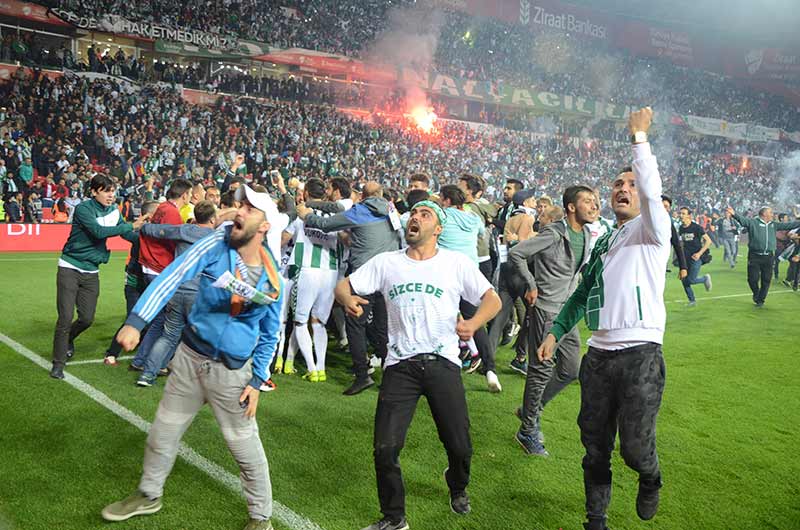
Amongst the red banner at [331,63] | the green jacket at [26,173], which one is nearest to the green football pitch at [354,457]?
the green jacket at [26,173]

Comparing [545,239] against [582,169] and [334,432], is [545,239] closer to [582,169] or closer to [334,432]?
[334,432]

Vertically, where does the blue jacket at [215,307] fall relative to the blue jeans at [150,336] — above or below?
above

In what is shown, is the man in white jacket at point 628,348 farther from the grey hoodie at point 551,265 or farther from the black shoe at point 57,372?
the black shoe at point 57,372

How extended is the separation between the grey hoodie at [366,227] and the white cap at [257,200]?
289 centimetres

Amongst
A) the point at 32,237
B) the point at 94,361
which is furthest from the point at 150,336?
the point at 32,237

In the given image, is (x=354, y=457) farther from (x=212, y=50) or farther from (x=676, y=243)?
(x=212, y=50)

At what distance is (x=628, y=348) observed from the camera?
11.7 ft

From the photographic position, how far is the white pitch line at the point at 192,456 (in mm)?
3998

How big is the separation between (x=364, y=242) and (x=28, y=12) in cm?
2733

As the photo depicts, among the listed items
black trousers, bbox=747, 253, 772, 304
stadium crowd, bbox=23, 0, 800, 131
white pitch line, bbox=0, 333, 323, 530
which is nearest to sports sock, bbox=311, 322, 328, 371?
white pitch line, bbox=0, 333, 323, 530

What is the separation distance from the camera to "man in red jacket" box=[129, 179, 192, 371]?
6820mm

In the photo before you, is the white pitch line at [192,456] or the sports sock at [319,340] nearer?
the white pitch line at [192,456]

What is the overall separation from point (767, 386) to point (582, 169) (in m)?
38.7

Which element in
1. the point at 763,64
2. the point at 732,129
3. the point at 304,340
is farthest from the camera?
the point at 763,64
